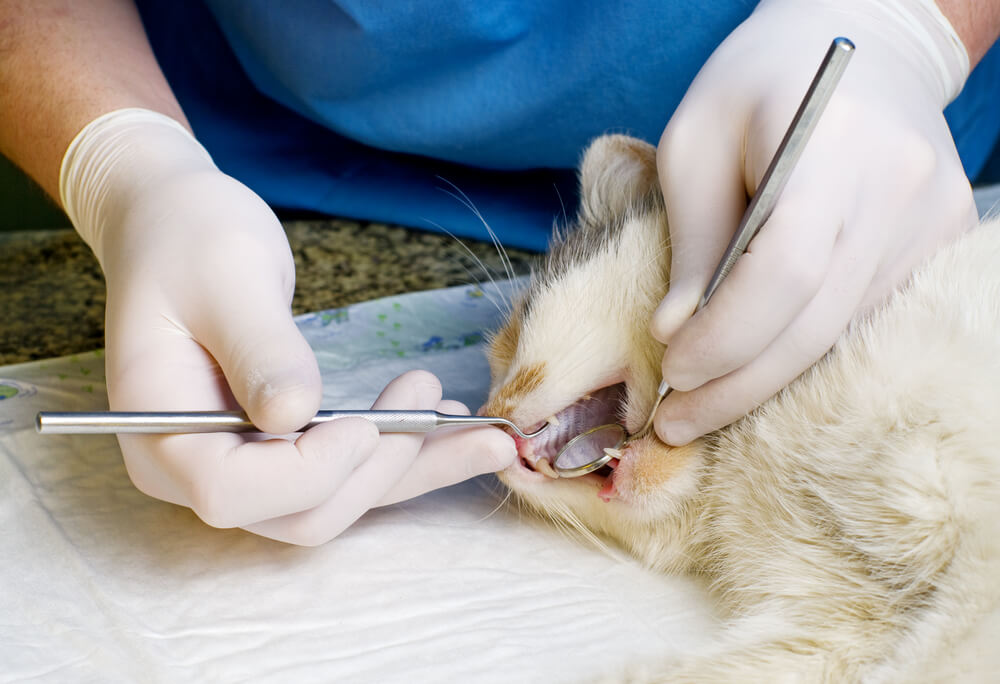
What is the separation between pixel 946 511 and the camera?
2.49 feet

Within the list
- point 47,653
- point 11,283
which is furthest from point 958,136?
point 11,283

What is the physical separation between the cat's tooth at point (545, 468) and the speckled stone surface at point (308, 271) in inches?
26.7

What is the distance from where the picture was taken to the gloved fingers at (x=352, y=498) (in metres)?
0.90

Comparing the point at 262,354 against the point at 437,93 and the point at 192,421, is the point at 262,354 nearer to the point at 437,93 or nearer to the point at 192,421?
the point at 192,421

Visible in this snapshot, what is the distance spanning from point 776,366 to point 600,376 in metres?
0.23

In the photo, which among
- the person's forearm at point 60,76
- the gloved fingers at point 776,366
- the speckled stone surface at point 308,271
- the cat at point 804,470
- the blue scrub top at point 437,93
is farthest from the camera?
the speckled stone surface at point 308,271

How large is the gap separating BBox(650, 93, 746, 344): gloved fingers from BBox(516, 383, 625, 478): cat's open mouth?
0.71 feet

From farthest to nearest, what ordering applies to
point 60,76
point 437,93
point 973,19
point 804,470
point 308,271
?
point 308,271
point 437,93
point 60,76
point 973,19
point 804,470

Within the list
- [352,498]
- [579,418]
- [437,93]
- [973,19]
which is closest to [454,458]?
[352,498]

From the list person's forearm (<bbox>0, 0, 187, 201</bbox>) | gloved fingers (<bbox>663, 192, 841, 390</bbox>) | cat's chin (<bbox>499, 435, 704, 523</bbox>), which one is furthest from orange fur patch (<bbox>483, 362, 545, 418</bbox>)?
person's forearm (<bbox>0, 0, 187, 201</bbox>)

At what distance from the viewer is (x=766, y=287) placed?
0.83 metres

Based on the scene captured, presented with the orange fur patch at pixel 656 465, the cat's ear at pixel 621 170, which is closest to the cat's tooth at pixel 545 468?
the orange fur patch at pixel 656 465

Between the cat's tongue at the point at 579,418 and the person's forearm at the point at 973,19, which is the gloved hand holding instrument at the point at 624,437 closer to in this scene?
the cat's tongue at the point at 579,418

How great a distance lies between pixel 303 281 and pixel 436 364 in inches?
18.4
